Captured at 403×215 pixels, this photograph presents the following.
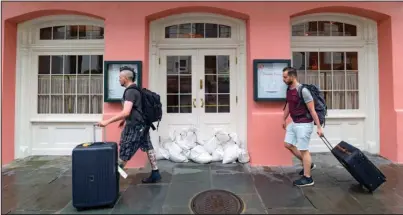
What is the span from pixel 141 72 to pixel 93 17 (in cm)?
157

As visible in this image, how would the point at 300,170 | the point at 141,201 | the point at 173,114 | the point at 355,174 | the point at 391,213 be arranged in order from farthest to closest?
1. the point at 173,114
2. the point at 300,170
3. the point at 355,174
4. the point at 141,201
5. the point at 391,213

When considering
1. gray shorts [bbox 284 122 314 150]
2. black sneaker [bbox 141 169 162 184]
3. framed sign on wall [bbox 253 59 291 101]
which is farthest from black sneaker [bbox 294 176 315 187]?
black sneaker [bbox 141 169 162 184]

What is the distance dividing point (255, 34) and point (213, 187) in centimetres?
301

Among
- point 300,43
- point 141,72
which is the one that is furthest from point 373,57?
point 141,72

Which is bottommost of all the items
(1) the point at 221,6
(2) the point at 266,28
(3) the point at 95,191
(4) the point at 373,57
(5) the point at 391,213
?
(5) the point at 391,213

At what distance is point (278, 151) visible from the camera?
5719 mm

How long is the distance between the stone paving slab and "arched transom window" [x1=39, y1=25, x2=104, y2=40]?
2.69 metres

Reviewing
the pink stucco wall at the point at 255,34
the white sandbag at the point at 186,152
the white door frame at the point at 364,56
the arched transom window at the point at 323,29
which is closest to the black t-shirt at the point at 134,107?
the pink stucco wall at the point at 255,34

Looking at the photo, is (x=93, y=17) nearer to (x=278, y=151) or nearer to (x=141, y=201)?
(x=141, y=201)

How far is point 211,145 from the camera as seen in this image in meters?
6.19

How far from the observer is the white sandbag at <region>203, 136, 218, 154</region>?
6168 mm

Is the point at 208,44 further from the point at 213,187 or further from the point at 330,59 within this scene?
the point at 213,187

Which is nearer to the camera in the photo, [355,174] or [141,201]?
[141,201]

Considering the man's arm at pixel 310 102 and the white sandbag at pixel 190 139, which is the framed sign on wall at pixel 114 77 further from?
the man's arm at pixel 310 102
